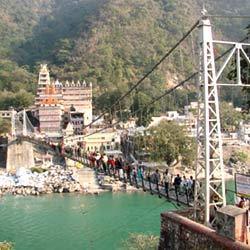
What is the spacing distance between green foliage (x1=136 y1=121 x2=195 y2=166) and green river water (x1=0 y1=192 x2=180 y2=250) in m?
4.80

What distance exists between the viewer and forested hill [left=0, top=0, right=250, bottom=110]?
48531 mm

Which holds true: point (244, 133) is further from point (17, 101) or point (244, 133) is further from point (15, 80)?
point (15, 80)

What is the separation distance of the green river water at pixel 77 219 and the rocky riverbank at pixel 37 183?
0.77m

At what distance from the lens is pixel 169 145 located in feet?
89.7

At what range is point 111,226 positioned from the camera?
16875 mm

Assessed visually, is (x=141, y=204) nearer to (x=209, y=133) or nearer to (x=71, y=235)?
(x=71, y=235)

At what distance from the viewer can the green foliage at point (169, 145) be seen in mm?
27406

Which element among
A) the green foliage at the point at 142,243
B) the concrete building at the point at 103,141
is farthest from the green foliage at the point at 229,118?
the green foliage at the point at 142,243

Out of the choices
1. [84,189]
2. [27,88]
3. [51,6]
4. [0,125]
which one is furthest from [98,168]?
[51,6]

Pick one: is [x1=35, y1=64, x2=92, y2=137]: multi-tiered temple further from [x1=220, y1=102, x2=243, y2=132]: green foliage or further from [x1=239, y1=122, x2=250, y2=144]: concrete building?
[x1=239, y1=122, x2=250, y2=144]: concrete building

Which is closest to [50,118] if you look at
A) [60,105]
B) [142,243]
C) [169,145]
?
[60,105]

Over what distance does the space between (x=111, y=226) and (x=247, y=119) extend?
83.2 ft

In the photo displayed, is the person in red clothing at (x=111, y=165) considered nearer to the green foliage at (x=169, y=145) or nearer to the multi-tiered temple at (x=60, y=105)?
the green foliage at (x=169, y=145)

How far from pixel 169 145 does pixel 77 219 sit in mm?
10341
